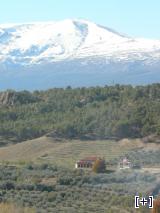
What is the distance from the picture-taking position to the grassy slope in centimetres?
4631

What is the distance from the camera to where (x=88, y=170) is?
38719mm

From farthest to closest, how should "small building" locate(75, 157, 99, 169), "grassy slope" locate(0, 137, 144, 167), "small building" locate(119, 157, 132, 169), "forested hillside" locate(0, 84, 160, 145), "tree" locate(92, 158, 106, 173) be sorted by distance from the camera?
"forested hillside" locate(0, 84, 160, 145)
"grassy slope" locate(0, 137, 144, 167)
"small building" locate(75, 157, 99, 169)
"small building" locate(119, 157, 132, 169)
"tree" locate(92, 158, 106, 173)

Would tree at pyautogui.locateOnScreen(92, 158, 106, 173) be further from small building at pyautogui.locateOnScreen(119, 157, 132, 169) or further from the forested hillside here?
the forested hillside

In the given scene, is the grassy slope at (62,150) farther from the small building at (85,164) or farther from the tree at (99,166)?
the tree at (99,166)

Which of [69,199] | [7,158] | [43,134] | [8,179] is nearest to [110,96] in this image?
[43,134]

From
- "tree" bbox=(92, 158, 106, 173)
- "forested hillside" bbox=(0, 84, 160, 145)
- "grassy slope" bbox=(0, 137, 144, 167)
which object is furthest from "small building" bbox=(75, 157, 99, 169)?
"forested hillside" bbox=(0, 84, 160, 145)

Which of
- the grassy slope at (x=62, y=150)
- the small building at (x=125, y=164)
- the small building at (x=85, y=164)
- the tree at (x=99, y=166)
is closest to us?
the tree at (x=99, y=166)

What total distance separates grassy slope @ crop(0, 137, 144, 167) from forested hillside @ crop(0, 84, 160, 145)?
116cm

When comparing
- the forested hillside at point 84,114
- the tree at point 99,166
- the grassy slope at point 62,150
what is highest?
the forested hillside at point 84,114

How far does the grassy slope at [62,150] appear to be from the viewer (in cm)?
4631

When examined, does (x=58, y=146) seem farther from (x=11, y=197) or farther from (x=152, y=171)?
(x=11, y=197)

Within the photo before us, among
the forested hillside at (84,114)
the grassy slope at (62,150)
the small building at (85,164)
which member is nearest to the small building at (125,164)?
the small building at (85,164)

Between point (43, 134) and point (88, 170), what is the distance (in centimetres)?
1475

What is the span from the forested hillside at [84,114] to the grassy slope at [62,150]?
1163 mm
